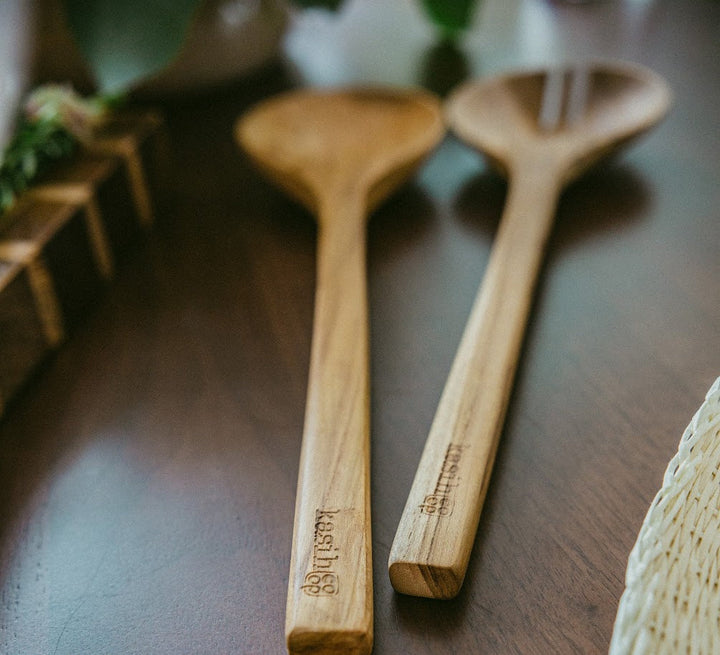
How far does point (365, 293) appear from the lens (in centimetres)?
38

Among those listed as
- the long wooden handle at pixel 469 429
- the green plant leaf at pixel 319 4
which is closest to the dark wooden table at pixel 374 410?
the long wooden handle at pixel 469 429

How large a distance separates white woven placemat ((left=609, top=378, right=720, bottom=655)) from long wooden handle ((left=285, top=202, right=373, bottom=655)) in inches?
3.1

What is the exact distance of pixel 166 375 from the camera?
373mm

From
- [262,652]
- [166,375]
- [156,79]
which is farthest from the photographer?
[156,79]

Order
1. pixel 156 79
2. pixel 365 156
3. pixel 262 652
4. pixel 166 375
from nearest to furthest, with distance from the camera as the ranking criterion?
1. pixel 262 652
2. pixel 166 375
3. pixel 365 156
4. pixel 156 79

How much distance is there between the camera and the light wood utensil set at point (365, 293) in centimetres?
25

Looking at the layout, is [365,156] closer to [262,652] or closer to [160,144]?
A: [160,144]

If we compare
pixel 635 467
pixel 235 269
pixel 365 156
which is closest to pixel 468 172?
pixel 365 156

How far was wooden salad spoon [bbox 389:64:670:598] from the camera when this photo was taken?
0.83ft

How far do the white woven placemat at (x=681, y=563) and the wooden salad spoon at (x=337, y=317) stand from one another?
8cm

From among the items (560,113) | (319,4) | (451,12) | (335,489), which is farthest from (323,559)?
(451,12)

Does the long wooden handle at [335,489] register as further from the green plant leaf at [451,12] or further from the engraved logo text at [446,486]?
the green plant leaf at [451,12]

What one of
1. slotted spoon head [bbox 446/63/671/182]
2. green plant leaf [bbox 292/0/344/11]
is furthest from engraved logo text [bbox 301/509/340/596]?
green plant leaf [bbox 292/0/344/11]

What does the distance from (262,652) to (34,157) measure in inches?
12.7
